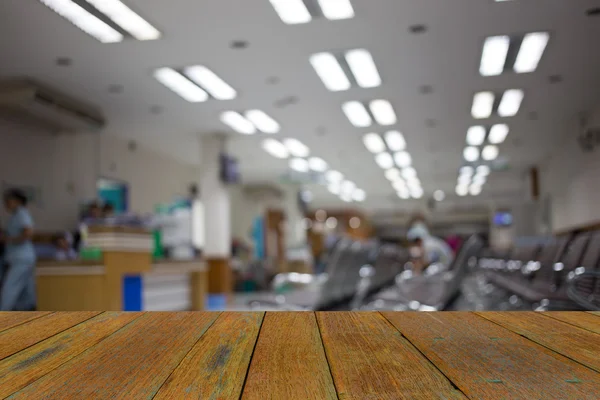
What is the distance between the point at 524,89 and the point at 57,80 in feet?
20.8

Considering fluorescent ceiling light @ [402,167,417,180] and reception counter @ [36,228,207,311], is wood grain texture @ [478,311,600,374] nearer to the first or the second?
reception counter @ [36,228,207,311]

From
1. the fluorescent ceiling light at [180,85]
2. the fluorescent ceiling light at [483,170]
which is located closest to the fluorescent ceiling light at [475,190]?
the fluorescent ceiling light at [483,170]

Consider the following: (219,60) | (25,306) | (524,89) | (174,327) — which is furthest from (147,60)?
(174,327)

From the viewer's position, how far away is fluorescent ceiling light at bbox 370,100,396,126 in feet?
28.9

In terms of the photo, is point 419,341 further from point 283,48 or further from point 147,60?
point 147,60

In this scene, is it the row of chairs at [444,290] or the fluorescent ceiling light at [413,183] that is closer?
the row of chairs at [444,290]

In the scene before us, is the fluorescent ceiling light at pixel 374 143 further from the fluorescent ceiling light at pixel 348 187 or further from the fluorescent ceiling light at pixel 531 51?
the fluorescent ceiling light at pixel 348 187

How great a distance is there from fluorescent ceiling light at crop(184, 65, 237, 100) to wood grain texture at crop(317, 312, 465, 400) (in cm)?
635

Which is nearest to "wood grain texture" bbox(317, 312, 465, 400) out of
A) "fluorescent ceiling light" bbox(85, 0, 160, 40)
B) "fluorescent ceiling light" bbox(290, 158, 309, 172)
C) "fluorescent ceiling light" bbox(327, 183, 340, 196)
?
"fluorescent ceiling light" bbox(85, 0, 160, 40)

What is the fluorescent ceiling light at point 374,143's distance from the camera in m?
11.1

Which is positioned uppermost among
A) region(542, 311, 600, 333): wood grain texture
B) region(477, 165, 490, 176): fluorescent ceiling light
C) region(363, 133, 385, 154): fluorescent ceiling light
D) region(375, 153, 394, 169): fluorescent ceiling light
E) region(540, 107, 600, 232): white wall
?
region(363, 133, 385, 154): fluorescent ceiling light

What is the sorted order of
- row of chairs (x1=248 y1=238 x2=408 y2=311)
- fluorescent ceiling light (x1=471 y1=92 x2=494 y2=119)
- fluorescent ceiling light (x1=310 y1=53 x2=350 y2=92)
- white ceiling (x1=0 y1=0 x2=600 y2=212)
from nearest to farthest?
row of chairs (x1=248 y1=238 x2=408 y2=311)
white ceiling (x1=0 y1=0 x2=600 y2=212)
fluorescent ceiling light (x1=310 y1=53 x2=350 y2=92)
fluorescent ceiling light (x1=471 y1=92 x2=494 y2=119)

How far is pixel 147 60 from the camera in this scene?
6.70m

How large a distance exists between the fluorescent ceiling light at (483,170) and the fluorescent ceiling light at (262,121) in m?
6.84
